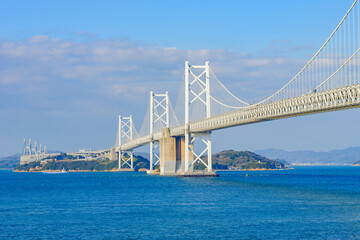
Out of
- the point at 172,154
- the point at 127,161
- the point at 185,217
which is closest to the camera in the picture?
the point at 185,217

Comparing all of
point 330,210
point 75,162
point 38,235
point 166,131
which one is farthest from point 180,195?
point 75,162

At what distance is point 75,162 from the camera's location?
18950 centimetres

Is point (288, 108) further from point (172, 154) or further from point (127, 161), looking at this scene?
point (127, 161)

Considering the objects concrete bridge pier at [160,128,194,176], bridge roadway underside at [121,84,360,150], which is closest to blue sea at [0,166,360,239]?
bridge roadway underside at [121,84,360,150]

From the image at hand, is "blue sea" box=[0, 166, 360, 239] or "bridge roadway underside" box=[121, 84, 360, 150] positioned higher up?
"bridge roadway underside" box=[121, 84, 360, 150]

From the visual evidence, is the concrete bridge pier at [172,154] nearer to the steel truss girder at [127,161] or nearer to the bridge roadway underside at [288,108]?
the bridge roadway underside at [288,108]

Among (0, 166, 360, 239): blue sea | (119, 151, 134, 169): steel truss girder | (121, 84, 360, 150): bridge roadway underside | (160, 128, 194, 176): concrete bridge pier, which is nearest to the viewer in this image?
(0, 166, 360, 239): blue sea

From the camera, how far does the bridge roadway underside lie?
38500 millimetres

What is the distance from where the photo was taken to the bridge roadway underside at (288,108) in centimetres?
3850

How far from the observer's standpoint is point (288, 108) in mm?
48125

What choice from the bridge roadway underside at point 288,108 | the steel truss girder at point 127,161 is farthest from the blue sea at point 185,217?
the steel truss girder at point 127,161

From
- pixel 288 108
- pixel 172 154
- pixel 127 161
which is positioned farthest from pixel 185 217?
pixel 127 161

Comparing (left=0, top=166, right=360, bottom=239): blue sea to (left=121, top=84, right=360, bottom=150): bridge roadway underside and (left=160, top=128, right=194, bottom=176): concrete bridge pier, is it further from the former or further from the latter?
(left=160, top=128, right=194, bottom=176): concrete bridge pier

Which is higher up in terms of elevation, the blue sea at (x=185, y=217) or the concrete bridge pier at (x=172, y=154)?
the concrete bridge pier at (x=172, y=154)
